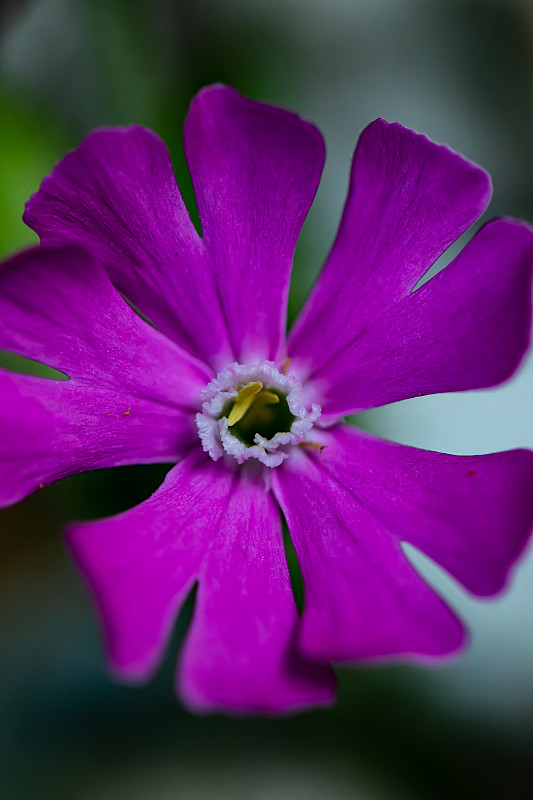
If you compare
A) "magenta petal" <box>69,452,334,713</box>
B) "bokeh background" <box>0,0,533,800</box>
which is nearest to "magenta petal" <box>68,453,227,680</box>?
"magenta petal" <box>69,452,334,713</box>

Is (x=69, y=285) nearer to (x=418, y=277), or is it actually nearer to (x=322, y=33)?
(x=418, y=277)

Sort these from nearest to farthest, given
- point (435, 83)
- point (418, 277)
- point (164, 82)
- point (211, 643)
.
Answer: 1. point (211, 643)
2. point (418, 277)
3. point (164, 82)
4. point (435, 83)

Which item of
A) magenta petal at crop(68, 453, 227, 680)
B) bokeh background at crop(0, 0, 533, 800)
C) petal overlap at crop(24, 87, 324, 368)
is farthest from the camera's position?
bokeh background at crop(0, 0, 533, 800)

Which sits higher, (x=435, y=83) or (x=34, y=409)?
(x=435, y=83)

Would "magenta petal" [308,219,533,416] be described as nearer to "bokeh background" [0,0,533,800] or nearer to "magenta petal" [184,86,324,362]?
"magenta petal" [184,86,324,362]

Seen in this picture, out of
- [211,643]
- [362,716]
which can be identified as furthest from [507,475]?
[362,716]

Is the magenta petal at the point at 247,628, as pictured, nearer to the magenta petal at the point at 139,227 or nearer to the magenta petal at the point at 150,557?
the magenta petal at the point at 150,557

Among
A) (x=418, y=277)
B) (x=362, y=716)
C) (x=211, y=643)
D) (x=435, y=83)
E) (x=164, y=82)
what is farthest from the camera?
(x=435, y=83)
